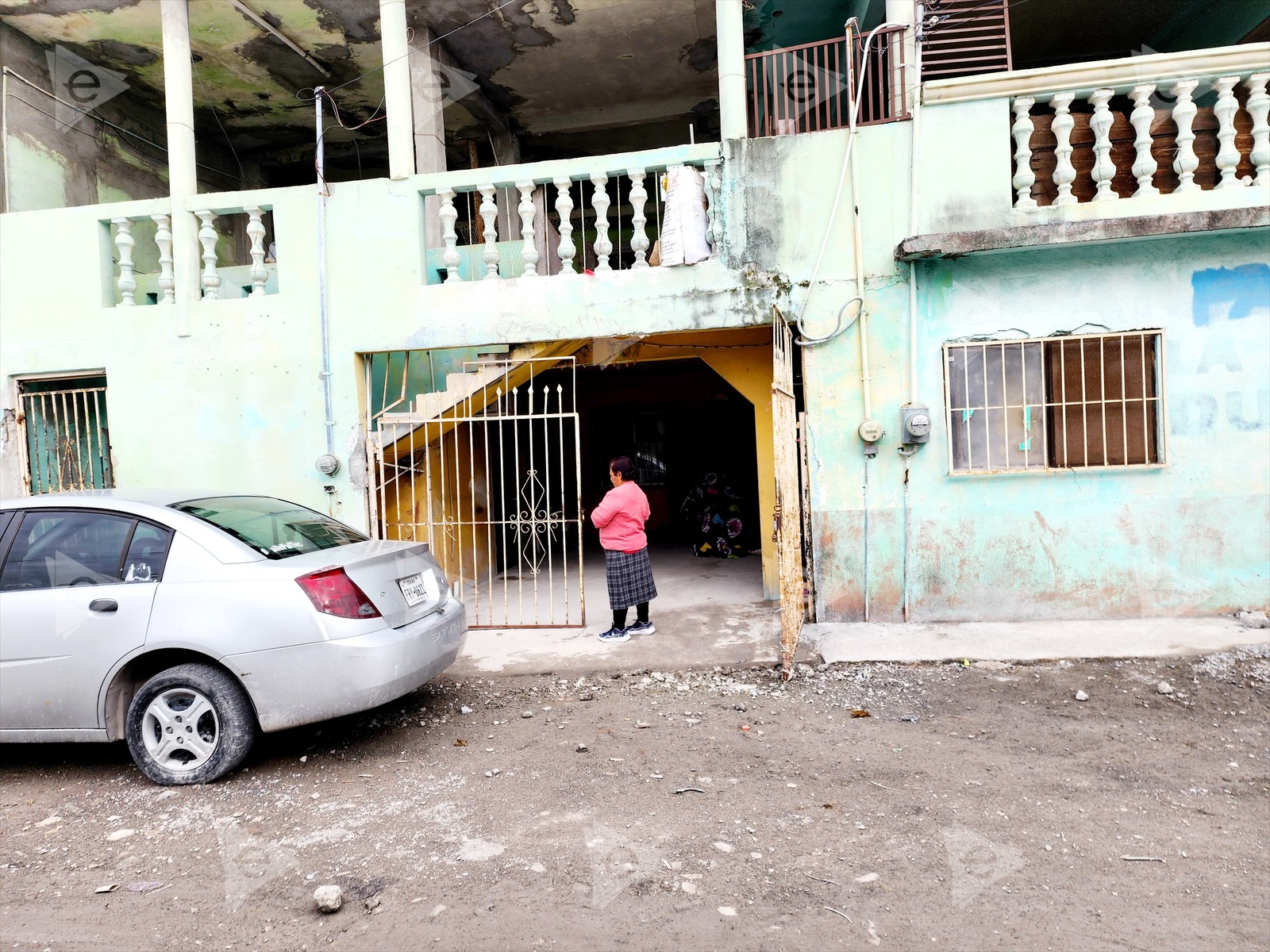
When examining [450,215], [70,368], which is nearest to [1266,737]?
[450,215]

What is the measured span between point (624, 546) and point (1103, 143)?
4625 mm

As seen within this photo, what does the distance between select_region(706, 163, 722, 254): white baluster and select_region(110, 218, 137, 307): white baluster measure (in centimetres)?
494

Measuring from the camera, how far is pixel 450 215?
641 centimetres

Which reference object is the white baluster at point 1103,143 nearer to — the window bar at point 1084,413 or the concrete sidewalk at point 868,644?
the window bar at point 1084,413

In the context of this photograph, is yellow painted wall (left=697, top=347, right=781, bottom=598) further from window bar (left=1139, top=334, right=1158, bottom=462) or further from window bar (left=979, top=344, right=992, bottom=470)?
window bar (left=1139, top=334, right=1158, bottom=462)

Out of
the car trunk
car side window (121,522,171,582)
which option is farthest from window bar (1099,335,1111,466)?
car side window (121,522,171,582)

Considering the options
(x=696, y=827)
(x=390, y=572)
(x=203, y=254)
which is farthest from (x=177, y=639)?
(x=203, y=254)

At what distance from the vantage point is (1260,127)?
561cm

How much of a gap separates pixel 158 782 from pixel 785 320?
197 inches

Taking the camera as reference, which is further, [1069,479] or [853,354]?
[853,354]

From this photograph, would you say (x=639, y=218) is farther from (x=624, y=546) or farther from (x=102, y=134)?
(x=102, y=134)

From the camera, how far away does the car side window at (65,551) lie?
3.80 m

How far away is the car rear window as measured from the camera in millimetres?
3951

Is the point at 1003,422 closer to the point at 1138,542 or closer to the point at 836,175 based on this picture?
the point at 1138,542
